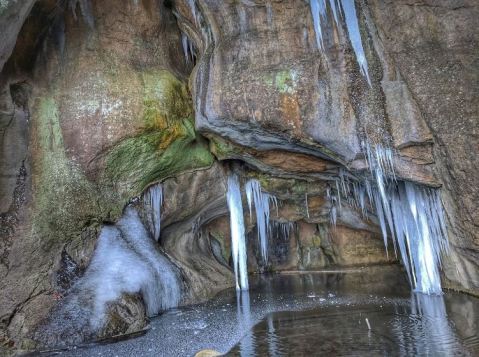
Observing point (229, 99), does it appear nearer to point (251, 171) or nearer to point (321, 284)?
point (251, 171)

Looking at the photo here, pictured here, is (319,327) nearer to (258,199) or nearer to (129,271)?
(129,271)

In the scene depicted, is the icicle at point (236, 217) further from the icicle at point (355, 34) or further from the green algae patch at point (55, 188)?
the icicle at point (355, 34)

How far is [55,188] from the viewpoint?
9281 mm

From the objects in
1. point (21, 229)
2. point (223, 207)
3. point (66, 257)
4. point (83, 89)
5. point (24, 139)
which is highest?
point (83, 89)

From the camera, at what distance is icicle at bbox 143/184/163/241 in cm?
1095

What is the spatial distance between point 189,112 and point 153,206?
8.66 ft

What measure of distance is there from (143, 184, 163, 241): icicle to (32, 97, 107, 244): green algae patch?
1.46m

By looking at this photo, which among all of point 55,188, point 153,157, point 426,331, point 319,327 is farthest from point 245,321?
point 55,188

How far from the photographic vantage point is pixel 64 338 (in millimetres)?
7312

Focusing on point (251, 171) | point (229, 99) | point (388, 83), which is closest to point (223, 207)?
point (251, 171)

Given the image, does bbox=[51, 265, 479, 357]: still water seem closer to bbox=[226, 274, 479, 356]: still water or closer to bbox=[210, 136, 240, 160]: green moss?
bbox=[226, 274, 479, 356]: still water

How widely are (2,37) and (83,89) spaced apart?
9.07 ft

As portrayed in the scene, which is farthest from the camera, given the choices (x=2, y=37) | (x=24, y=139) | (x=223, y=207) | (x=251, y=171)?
(x=223, y=207)

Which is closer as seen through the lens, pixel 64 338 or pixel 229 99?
pixel 64 338
